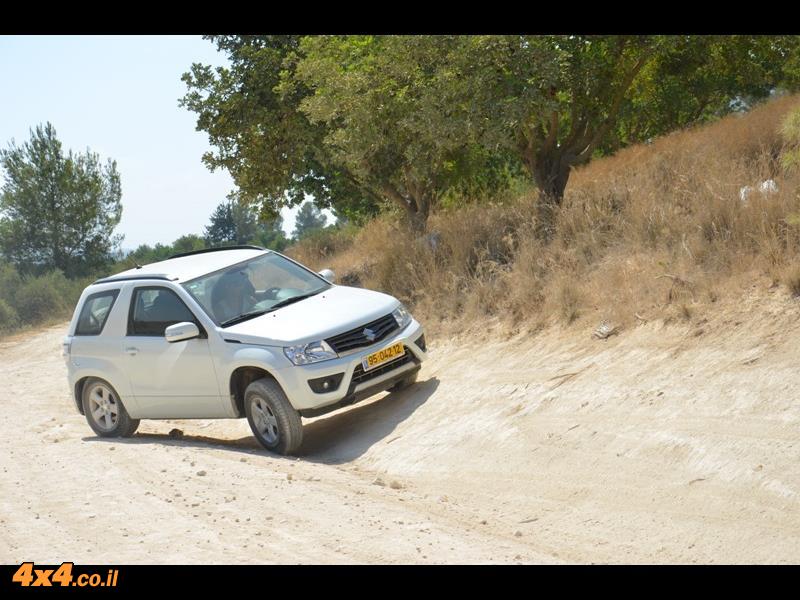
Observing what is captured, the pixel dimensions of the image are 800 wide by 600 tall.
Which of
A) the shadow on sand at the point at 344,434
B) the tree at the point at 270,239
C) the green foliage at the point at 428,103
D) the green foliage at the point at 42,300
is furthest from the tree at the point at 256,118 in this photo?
the tree at the point at 270,239

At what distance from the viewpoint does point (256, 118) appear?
815 inches

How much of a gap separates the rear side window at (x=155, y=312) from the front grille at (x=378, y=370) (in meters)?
1.82

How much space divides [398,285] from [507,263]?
228 centimetres

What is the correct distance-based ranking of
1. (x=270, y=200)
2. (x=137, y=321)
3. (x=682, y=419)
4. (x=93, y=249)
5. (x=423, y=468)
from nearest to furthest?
(x=682, y=419), (x=423, y=468), (x=137, y=321), (x=270, y=200), (x=93, y=249)

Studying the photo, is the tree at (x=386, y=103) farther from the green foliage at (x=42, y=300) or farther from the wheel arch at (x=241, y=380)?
the green foliage at (x=42, y=300)

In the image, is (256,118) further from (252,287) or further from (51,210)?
(51,210)

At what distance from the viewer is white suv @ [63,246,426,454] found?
9.47 metres

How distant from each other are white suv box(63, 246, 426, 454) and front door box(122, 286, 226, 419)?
0.01 meters

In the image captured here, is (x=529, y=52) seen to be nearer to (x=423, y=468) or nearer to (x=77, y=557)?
(x=423, y=468)

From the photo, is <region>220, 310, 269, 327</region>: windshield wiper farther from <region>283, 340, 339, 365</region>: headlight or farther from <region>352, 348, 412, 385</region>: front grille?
<region>352, 348, 412, 385</region>: front grille

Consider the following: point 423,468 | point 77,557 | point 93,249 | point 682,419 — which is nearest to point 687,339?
point 682,419

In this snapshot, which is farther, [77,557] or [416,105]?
[416,105]

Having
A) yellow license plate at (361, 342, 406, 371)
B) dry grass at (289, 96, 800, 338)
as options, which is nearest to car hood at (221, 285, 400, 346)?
yellow license plate at (361, 342, 406, 371)
